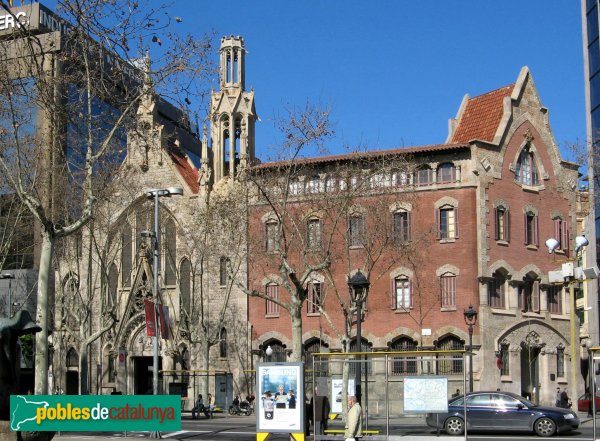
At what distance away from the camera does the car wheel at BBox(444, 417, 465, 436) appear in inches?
1062

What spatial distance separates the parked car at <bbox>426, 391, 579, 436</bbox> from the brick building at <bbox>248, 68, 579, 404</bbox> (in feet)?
46.2

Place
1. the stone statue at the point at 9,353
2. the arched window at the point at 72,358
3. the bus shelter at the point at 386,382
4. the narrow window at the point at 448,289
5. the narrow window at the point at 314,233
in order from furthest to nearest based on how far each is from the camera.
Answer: the arched window at the point at 72,358 < the narrow window at the point at 448,289 < the narrow window at the point at 314,233 < the bus shelter at the point at 386,382 < the stone statue at the point at 9,353

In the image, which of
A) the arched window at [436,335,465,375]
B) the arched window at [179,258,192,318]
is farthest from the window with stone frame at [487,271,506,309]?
the arched window at [436,335,465,375]

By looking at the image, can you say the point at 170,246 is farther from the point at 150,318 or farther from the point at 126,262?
the point at 150,318

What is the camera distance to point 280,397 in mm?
22453

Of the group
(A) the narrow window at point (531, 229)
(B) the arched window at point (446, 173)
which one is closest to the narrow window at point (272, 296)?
(B) the arched window at point (446, 173)

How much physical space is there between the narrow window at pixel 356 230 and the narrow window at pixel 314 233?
1.63 m

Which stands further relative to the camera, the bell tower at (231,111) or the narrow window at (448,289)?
the bell tower at (231,111)

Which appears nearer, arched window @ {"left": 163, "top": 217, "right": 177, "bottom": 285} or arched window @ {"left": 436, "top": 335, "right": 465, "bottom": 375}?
arched window @ {"left": 436, "top": 335, "right": 465, "bottom": 375}

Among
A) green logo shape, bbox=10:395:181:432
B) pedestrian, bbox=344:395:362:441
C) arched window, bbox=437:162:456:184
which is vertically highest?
arched window, bbox=437:162:456:184

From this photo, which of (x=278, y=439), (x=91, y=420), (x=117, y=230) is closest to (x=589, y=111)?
(x=117, y=230)

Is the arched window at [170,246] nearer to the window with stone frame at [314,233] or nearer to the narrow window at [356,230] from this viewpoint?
the window with stone frame at [314,233]

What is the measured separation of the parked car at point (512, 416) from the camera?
104 ft

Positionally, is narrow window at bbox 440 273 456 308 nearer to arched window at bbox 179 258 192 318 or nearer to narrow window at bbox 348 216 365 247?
narrow window at bbox 348 216 365 247
